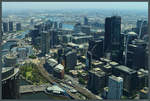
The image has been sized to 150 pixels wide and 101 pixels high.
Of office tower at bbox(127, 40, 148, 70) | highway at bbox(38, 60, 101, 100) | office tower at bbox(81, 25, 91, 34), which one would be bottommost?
highway at bbox(38, 60, 101, 100)

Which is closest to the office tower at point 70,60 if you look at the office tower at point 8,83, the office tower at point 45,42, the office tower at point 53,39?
the office tower at point 45,42

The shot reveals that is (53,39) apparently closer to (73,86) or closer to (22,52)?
(22,52)

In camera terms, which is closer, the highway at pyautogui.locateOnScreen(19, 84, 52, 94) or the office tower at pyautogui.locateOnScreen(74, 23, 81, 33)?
the highway at pyautogui.locateOnScreen(19, 84, 52, 94)

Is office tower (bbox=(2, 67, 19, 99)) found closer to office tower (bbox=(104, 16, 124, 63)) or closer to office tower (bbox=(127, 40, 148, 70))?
office tower (bbox=(127, 40, 148, 70))

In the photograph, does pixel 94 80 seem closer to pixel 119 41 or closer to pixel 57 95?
pixel 57 95

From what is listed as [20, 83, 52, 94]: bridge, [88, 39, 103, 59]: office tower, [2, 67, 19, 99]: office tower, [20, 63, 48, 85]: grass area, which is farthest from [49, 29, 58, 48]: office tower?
[2, 67, 19, 99]: office tower

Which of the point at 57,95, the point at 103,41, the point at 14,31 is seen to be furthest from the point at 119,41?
the point at 14,31

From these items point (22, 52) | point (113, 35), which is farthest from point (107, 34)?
point (22, 52)
